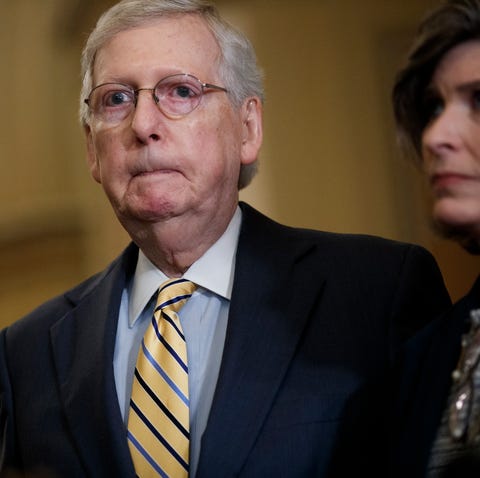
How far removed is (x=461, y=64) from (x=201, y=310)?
28.3 inches

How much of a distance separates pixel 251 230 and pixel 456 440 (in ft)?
2.56

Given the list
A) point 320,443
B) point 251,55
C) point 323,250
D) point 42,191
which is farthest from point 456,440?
point 42,191

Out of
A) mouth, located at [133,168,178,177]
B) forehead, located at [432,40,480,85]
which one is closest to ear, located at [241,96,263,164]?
mouth, located at [133,168,178,177]

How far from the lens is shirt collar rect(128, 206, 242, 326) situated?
2.00 m

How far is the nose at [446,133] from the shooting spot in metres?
1.47

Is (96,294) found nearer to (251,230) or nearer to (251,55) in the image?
(251,230)

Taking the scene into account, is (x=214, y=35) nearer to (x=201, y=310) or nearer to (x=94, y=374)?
(x=201, y=310)

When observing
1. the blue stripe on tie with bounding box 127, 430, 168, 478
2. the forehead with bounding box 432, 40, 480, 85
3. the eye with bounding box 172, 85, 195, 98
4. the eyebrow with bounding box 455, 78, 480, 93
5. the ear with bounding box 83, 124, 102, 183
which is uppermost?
the forehead with bounding box 432, 40, 480, 85

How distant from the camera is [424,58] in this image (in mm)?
1540

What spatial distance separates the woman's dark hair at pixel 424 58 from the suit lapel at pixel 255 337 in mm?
391

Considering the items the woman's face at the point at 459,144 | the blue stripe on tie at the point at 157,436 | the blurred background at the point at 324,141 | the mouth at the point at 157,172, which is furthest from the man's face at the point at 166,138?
the blurred background at the point at 324,141

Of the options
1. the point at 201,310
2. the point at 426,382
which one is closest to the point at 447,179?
the point at 426,382

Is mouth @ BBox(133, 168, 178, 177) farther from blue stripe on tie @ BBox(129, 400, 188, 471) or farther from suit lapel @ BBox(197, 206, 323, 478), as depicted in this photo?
blue stripe on tie @ BBox(129, 400, 188, 471)

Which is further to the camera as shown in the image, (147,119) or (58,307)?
(58,307)
